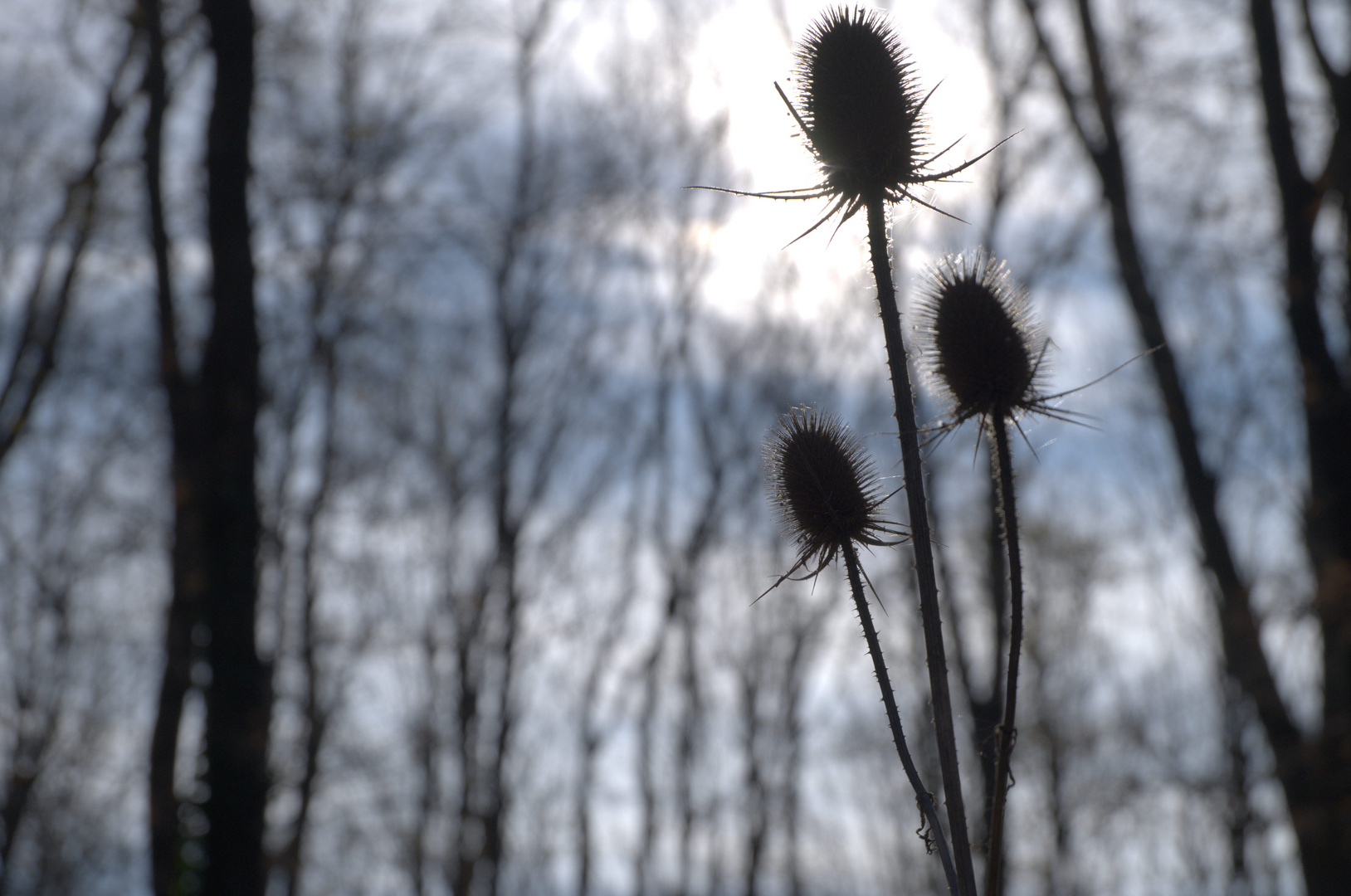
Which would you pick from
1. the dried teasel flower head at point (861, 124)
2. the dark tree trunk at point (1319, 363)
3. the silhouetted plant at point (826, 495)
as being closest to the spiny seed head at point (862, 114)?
the dried teasel flower head at point (861, 124)

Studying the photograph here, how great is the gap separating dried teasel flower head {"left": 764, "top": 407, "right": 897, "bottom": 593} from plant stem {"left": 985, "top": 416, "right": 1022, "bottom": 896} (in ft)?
0.72

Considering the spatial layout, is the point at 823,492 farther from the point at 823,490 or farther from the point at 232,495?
the point at 232,495

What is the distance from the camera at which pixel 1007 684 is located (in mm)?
1630

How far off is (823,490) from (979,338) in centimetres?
37

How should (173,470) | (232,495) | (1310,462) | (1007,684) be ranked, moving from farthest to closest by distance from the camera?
(173,470)
(1310,462)
(232,495)
(1007,684)

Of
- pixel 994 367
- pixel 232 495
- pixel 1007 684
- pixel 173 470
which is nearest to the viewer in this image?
pixel 1007 684

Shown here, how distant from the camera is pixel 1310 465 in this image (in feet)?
34.3

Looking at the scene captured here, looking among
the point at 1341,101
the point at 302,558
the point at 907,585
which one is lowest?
the point at 907,585

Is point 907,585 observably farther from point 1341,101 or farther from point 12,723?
point 12,723

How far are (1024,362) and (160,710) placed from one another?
Result: 14.4 m

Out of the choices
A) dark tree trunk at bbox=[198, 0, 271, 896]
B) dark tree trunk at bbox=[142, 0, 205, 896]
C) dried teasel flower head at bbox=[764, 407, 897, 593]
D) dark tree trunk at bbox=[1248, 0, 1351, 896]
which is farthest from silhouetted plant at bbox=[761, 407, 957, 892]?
dark tree trunk at bbox=[142, 0, 205, 896]

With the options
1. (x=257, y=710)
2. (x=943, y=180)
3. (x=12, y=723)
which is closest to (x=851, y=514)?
(x=943, y=180)

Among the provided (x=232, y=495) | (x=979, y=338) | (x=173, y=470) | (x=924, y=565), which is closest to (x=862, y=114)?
(x=979, y=338)

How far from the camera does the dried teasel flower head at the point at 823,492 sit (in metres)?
1.85
